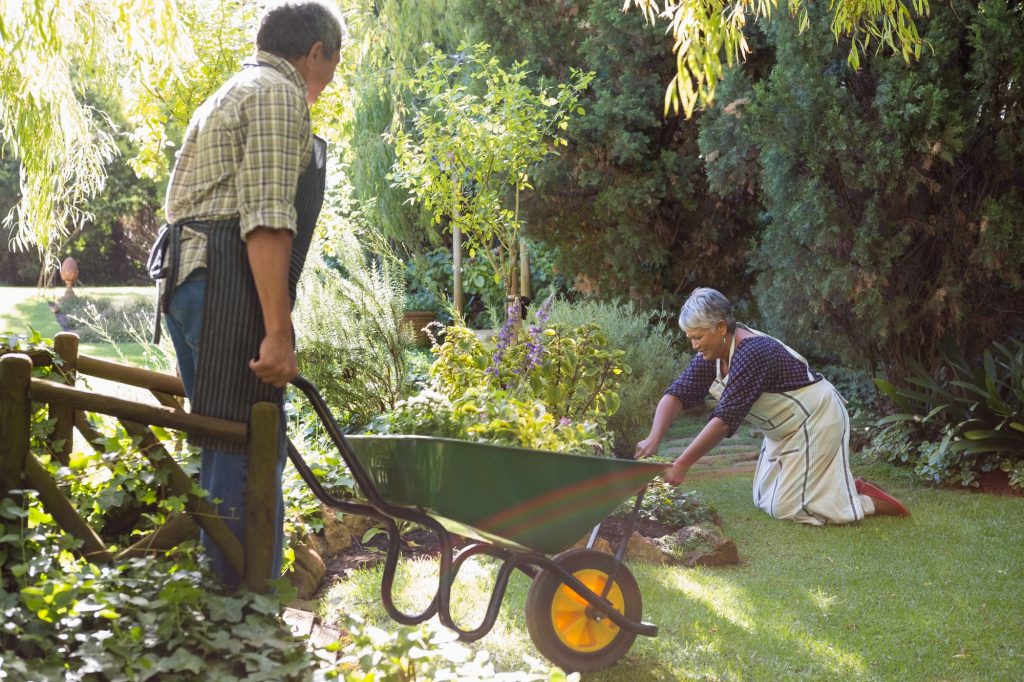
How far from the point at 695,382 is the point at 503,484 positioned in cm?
208

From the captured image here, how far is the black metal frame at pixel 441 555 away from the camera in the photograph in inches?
94.8

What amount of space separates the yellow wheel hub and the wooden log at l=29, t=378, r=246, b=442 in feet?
3.91

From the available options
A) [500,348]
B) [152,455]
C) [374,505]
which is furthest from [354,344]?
[152,455]

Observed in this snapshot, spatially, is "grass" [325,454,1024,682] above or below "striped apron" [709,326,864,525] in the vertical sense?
below

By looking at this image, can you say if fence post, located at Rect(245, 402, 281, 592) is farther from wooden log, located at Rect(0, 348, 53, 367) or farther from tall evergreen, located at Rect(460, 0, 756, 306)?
tall evergreen, located at Rect(460, 0, 756, 306)

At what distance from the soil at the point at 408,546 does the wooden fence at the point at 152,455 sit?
4.61ft

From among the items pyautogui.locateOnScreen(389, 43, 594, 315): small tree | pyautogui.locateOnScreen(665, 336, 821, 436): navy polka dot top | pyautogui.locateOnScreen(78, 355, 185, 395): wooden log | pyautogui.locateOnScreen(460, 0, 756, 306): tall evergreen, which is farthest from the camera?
pyautogui.locateOnScreen(460, 0, 756, 306): tall evergreen

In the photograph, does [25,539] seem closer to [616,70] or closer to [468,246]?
[468,246]

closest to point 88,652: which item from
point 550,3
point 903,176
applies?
point 903,176

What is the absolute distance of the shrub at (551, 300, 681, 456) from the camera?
638 cm

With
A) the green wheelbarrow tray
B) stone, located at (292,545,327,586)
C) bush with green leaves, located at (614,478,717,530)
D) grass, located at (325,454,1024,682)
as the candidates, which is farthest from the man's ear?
bush with green leaves, located at (614,478,717,530)

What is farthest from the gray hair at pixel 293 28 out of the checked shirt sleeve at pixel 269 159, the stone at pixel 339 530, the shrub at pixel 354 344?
the shrub at pixel 354 344

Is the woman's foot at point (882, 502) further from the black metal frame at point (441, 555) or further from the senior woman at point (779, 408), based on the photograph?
the black metal frame at point (441, 555)

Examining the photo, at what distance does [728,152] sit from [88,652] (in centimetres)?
544
